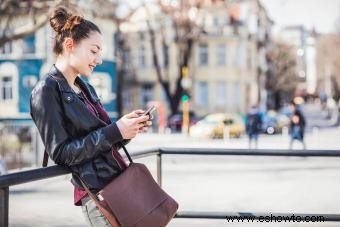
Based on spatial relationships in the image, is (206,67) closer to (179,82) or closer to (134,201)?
(179,82)

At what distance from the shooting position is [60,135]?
92.4 inches

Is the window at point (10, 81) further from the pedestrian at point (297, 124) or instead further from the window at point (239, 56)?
the pedestrian at point (297, 124)

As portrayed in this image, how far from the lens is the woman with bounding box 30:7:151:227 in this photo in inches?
92.4

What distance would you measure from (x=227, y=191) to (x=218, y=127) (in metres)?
25.1

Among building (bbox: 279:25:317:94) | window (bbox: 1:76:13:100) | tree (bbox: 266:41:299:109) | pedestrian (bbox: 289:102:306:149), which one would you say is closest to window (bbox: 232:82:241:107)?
tree (bbox: 266:41:299:109)

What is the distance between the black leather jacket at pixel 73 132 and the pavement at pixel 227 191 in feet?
1.23

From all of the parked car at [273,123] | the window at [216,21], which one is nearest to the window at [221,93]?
the window at [216,21]

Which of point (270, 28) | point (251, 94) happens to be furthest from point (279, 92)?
point (251, 94)

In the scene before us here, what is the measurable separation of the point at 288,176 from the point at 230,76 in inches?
1721

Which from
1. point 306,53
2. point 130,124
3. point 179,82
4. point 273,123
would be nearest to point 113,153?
point 130,124

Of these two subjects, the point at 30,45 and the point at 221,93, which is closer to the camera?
the point at 30,45

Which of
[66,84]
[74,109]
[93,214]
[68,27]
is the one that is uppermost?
[68,27]

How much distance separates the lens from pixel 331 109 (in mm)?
64750

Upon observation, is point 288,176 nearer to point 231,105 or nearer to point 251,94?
point 231,105
